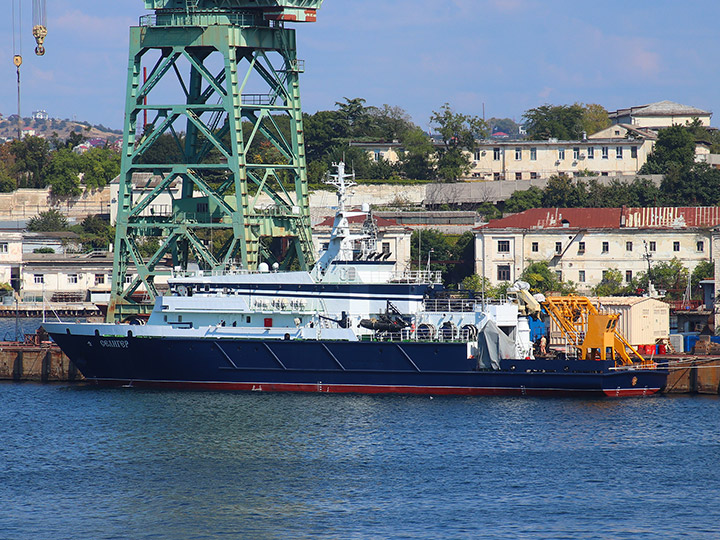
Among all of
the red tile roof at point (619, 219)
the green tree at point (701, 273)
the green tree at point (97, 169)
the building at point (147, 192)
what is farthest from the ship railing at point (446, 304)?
the green tree at point (97, 169)

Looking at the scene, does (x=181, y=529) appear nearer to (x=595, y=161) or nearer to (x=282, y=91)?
(x=282, y=91)

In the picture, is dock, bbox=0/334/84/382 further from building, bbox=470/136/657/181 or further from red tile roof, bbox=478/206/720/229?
building, bbox=470/136/657/181

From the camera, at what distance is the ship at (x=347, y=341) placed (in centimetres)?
4412

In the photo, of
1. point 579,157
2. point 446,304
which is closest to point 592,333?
point 446,304

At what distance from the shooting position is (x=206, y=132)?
51.8 m

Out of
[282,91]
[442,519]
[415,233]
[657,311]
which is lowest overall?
[442,519]

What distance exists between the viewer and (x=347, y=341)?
4462 cm

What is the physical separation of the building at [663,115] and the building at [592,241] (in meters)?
41.8

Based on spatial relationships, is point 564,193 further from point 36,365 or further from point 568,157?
point 36,365

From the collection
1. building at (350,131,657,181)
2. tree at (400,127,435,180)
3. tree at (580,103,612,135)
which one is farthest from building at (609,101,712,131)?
tree at (400,127,435,180)

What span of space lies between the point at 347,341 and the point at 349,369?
3.64ft

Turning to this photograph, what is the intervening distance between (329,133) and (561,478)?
74.0 meters

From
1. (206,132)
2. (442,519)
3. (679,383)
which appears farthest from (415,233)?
(442,519)

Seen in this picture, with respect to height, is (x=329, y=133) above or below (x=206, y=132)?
above
